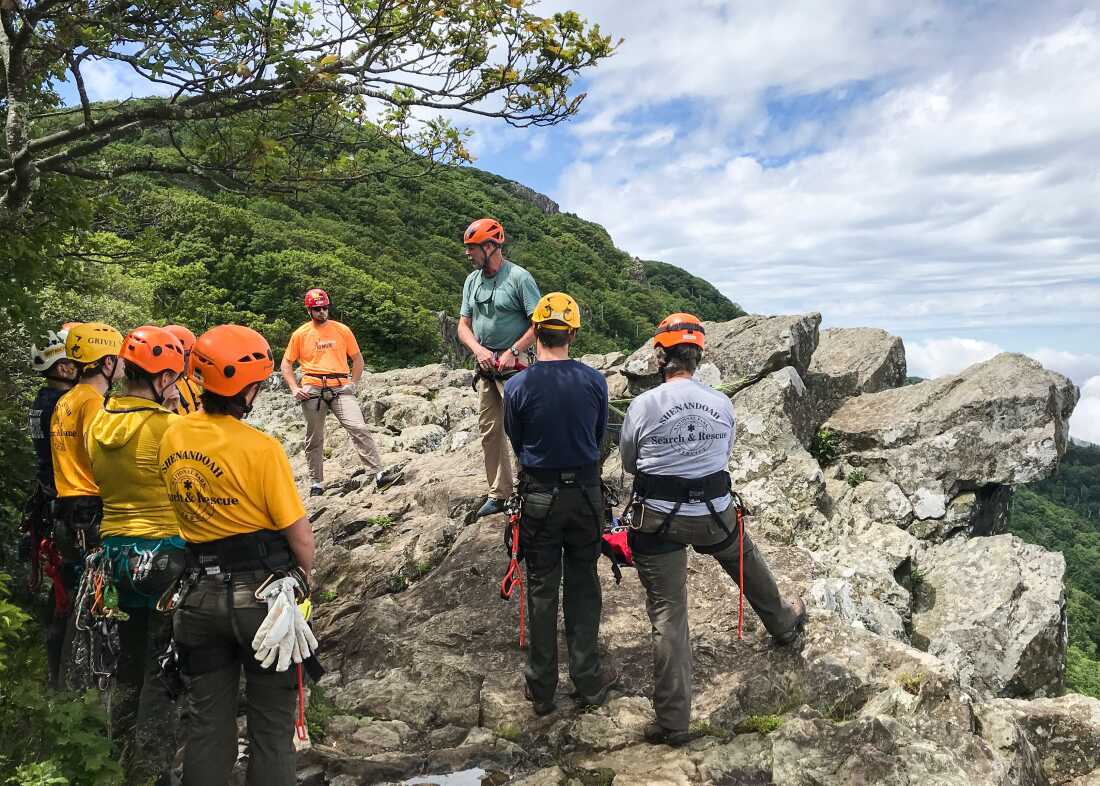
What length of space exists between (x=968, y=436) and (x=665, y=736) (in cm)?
879

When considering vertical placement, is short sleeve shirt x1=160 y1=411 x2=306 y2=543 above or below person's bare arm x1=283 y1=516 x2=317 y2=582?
above

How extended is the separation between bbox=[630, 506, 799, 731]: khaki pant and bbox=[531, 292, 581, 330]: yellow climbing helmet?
1.53 meters

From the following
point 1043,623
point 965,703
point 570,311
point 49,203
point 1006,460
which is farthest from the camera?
point 1006,460

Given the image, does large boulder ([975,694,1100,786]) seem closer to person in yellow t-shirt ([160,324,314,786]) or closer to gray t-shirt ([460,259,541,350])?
person in yellow t-shirt ([160,324,314,786])

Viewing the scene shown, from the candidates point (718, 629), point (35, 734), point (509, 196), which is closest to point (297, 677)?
point (35, 734)

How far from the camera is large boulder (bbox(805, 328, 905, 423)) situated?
13.2 m

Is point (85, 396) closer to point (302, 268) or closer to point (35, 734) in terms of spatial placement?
point (35, 734)

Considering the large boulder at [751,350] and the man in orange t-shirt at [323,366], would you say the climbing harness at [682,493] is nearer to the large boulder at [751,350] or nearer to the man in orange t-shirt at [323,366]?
the man in orange t-shirt at [323,366]

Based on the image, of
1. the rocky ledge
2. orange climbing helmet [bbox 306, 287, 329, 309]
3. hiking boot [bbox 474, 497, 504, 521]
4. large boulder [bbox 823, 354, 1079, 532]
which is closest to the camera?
the rocky ledge

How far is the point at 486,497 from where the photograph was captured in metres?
9.70

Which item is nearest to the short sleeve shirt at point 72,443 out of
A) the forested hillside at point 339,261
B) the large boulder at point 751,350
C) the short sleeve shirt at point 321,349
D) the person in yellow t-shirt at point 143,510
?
the person in yellow t-shirt at point 143,510

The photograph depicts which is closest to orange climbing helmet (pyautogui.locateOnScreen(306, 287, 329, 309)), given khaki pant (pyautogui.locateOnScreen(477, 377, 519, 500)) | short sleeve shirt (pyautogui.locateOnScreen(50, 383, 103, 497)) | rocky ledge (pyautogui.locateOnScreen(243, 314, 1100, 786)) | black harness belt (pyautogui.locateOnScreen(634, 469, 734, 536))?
rocky ledge (pyautogui.locateOnScreen(243, 314, 1100, 786))

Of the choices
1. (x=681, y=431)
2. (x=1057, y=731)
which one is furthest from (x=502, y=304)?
(x=1057, y=731)

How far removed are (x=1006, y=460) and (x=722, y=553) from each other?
8.13 meters
